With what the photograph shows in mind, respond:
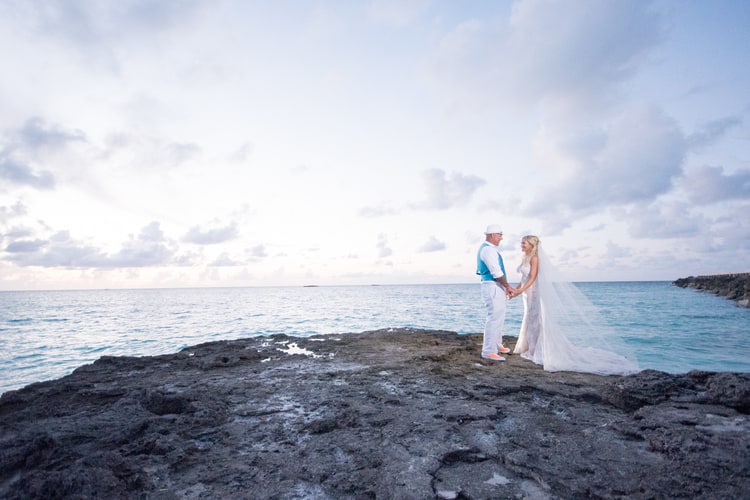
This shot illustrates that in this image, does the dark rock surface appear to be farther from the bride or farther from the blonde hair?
the blonde hair

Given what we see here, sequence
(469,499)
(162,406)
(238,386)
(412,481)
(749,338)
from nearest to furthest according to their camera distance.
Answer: (469,499) → (412,481) → (162,406) → (238,386) → (749,338)

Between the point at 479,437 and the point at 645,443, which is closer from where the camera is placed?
the point at 645,443

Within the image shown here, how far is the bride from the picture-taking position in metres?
6.31

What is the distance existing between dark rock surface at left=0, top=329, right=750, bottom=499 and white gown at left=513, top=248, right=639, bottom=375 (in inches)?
23.9

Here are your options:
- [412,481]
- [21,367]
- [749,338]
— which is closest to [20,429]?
[412,481]

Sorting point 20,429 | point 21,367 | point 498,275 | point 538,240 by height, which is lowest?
point 21,367

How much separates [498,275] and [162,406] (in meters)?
5.98

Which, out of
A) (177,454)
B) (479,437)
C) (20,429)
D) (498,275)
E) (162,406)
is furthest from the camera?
(498,275)

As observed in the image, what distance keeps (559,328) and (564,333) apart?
14 centimetres

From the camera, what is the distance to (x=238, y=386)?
5488 mm

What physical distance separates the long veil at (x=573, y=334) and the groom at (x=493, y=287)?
778 mm

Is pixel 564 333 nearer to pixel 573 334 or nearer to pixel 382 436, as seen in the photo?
pixel 573 334

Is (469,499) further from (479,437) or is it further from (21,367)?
(21,367)

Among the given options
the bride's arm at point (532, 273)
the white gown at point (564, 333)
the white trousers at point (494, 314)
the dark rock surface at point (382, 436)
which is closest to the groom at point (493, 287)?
the white trousers at point (494, 314)
